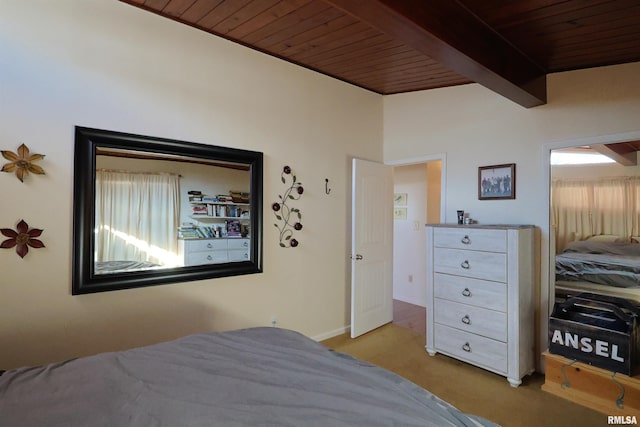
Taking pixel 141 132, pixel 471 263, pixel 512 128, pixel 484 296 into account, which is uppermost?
pixel 512 128

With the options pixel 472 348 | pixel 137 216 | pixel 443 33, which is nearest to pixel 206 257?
pixel 137 216

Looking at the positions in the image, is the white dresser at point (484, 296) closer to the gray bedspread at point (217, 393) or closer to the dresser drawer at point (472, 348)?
the dresser drawer at point (472, 348)

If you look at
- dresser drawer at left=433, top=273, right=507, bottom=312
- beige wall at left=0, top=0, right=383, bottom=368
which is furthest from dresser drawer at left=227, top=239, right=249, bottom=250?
dresser drawer at left=433, top=273, right=507, bottom=312

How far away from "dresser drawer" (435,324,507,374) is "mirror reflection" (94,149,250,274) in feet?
6.21

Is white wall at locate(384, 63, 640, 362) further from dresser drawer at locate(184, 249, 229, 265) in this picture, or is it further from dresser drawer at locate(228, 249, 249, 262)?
dresser drawer at locate(184, 249, 229, 265)

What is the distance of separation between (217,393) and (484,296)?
2343 millimetres

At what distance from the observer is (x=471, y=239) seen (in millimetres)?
2859

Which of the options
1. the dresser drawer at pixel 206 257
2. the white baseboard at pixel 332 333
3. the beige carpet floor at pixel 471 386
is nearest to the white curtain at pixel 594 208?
the beige carpet floor at pixel 471 386

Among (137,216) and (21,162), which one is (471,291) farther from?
(21,162)

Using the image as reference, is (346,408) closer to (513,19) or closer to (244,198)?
(244,198)

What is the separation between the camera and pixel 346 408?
1086 mm

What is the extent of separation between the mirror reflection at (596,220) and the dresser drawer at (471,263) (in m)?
0.53

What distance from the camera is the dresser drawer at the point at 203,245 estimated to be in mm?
Result: 2524

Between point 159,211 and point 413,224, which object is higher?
point 159,211
